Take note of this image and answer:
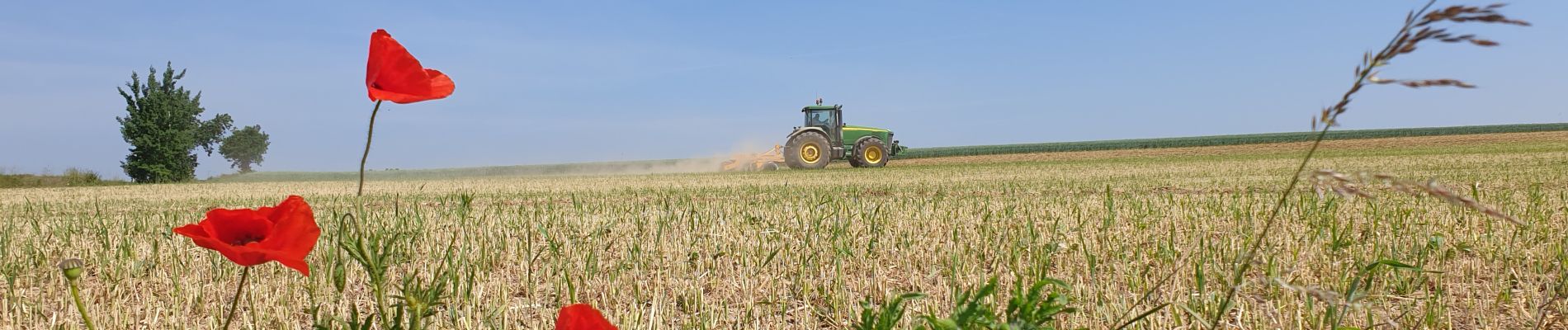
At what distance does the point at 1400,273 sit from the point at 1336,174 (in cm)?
283

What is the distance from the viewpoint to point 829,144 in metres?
22.7

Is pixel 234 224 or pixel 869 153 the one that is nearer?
pixel 234 224

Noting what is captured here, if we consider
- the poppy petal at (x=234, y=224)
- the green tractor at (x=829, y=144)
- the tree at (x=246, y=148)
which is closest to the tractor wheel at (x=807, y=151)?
the green tractor at (x=829, y=144)

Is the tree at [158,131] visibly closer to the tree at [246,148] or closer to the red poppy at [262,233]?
the tree at [246,148]

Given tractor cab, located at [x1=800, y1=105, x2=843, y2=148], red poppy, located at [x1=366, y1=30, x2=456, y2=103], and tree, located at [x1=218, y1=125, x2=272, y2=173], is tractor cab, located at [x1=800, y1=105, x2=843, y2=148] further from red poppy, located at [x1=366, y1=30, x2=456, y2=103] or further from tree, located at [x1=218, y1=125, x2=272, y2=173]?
tree, located at [x1=218, y1=125, x2=272, y2=173]

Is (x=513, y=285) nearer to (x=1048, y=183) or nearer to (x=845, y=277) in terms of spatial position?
(x=845, y=277)

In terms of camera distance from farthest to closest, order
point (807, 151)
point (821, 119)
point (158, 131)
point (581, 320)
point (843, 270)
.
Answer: point (158, 131) → point (821, 119) → point (807, 151) → point (843, 270) → point (581, 320)

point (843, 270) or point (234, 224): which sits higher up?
point (234, 224)

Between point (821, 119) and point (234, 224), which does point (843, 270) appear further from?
point (821, 119)

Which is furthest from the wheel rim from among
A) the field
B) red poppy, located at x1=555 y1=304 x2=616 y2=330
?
red poppy, located at x1=555 y1=304 x2=616 y2=330

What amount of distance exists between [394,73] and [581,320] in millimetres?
459

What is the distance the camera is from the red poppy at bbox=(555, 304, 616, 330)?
0.92m

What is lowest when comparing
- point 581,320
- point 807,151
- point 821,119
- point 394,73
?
point 581,320

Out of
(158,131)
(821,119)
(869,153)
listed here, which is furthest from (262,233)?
(158,131)
